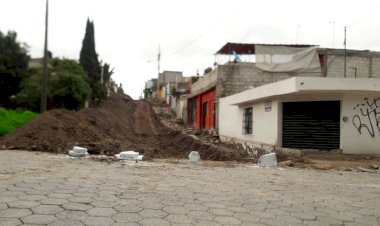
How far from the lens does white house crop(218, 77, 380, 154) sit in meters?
13.9

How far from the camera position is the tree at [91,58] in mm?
43812

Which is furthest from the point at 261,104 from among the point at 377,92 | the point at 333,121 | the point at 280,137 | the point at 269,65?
the point at 269,65

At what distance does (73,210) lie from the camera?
4848 millimetres

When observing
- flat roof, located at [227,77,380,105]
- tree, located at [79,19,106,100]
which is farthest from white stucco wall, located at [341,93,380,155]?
tree, located at [79,19,106,100]

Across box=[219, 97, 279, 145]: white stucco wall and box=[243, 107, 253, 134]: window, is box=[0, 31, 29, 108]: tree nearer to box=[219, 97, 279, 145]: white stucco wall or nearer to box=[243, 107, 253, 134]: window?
box=[219, 97, 279, 145]: white stucco wall

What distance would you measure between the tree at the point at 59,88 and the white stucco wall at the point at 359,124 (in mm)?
19758

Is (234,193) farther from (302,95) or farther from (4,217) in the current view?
(302,95)

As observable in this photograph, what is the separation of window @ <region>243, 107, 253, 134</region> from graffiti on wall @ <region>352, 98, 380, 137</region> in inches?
220

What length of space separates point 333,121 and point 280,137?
196 cm

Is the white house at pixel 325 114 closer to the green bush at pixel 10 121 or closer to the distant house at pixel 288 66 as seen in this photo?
the distant house at pixel 288 66

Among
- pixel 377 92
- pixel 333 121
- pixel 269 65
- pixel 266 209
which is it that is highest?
pixel 269 65

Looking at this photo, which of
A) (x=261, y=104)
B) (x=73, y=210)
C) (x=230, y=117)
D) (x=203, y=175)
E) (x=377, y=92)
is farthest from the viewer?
(x=230, y=117)

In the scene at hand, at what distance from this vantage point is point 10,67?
112 feet

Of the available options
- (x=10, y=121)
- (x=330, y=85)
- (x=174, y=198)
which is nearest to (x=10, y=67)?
(x=10, y=121)
